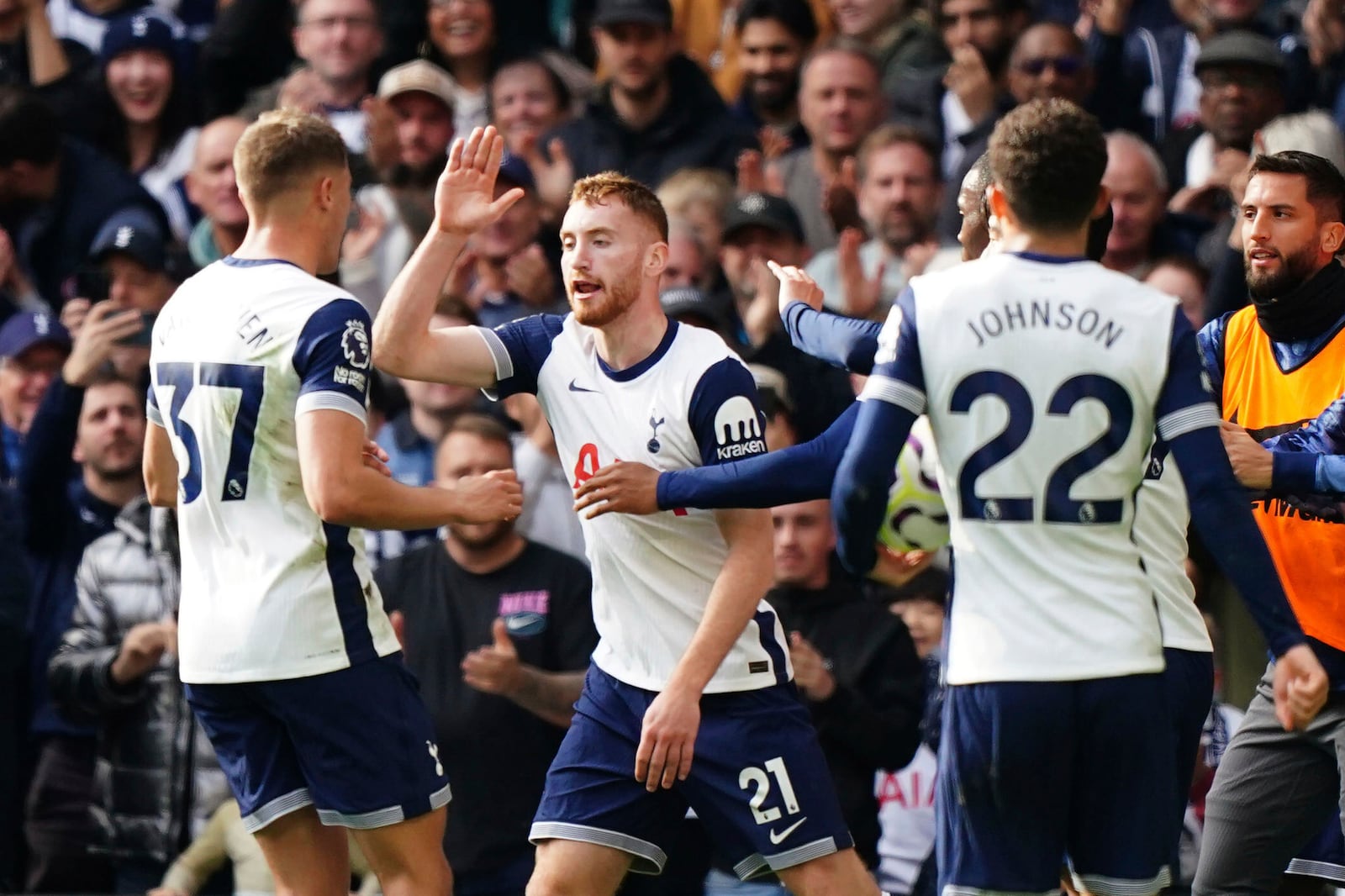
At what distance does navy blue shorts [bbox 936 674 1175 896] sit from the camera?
5.19 meters

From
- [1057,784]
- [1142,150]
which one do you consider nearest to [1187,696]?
[1057,784]

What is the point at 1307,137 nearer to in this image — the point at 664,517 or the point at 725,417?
the point at 725,417

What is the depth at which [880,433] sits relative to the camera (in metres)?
5.11

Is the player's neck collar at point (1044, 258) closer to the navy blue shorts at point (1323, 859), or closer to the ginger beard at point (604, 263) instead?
the ginger beard at point (604, 263)

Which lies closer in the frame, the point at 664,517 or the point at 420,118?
the point at 664,517

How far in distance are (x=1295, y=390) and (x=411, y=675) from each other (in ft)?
9.65

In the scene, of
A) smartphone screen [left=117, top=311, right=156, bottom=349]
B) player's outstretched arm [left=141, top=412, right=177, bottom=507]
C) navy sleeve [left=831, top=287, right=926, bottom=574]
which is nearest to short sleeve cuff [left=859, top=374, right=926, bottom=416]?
navy sleeve [left=831, top=287, right=926, bottom=574]

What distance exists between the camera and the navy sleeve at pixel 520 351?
6.46 metres

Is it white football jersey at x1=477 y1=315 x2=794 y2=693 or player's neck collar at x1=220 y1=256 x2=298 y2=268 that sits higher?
player's neck collar at x1=220 y1=256 x2=298 y2=268

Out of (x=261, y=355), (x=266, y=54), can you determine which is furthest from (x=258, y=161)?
(x=266, y=54)

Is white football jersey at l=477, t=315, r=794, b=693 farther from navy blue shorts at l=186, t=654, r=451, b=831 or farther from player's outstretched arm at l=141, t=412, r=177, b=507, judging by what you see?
player's outstretched arm at l=141, t=412, r=177, b=507

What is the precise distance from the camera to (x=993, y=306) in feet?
16.8

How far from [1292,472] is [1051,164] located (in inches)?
56.9

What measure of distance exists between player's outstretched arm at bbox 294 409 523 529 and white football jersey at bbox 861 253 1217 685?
1.38 meters
